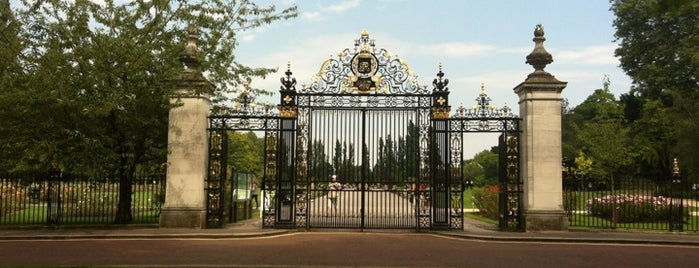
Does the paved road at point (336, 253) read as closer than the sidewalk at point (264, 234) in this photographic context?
Yes

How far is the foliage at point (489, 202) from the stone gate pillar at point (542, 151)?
636 centimetres

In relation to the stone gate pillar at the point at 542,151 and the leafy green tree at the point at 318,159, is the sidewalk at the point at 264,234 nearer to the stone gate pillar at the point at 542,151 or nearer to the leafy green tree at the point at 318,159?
the stone gate pillar at the point at 542,151

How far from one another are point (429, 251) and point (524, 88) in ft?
18.9

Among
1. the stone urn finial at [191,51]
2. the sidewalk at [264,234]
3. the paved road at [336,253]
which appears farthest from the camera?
the stone urn finial at [191,51]

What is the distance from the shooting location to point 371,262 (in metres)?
9.45

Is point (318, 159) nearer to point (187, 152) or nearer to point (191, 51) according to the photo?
point (187, 152)

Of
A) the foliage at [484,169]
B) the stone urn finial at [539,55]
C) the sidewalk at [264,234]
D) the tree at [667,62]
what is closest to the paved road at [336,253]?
the sidewalk at [264,234]

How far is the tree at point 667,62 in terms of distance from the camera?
32.8m

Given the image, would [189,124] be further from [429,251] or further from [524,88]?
[524,88]

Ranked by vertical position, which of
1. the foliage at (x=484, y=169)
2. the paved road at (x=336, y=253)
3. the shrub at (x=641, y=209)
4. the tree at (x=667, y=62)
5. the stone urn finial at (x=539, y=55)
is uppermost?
the tree at (x=667, y=62)

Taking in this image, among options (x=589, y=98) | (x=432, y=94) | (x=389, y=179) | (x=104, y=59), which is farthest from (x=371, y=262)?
(x=589, y=98)

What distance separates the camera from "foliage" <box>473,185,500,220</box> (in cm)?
2114

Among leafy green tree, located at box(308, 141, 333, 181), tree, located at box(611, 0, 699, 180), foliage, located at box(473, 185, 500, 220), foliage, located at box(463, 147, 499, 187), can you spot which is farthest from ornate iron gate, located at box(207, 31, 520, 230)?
foliage, located at box(463, 147, 499, 187)

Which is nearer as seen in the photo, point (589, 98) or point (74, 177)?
point (74, 177)
